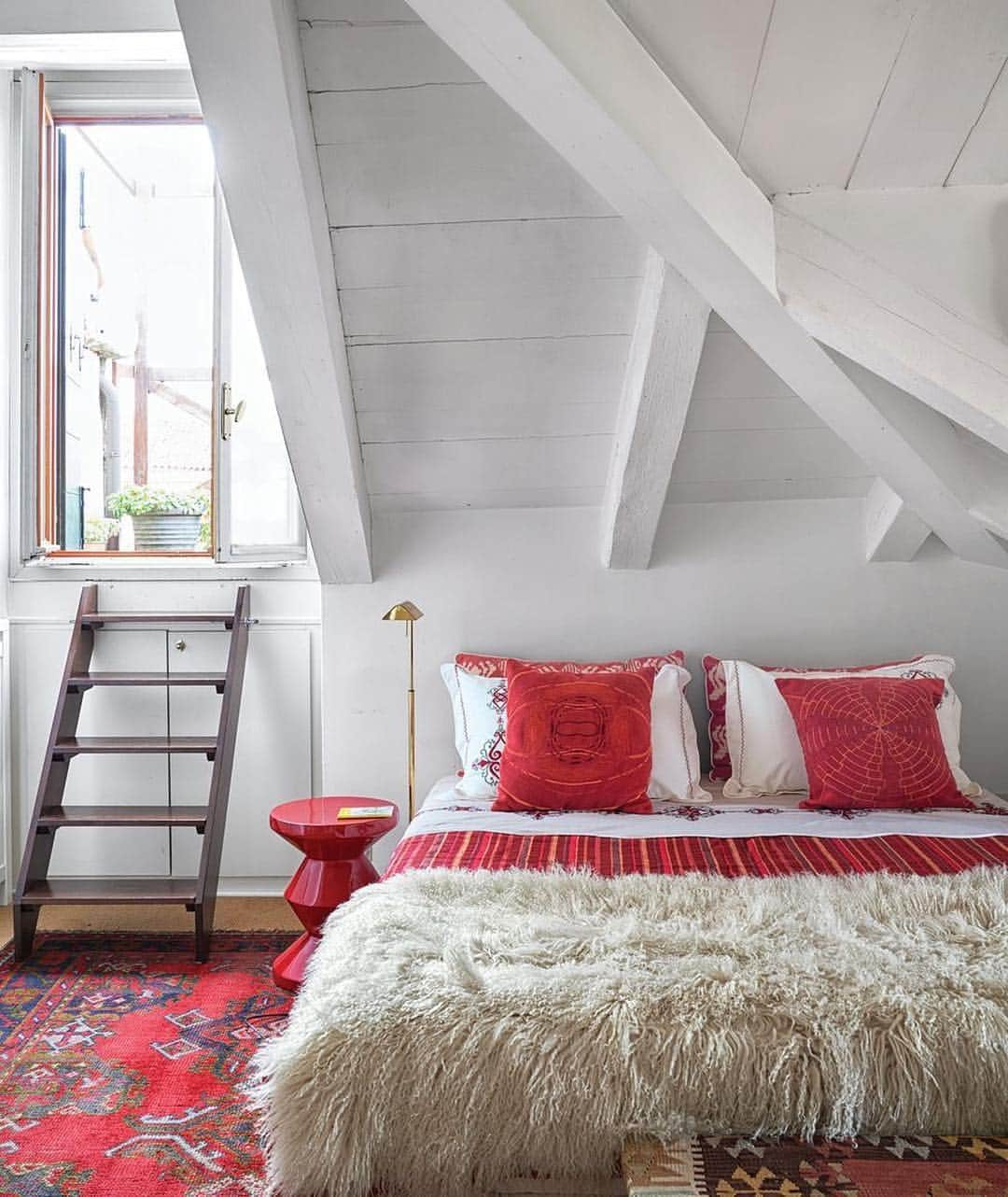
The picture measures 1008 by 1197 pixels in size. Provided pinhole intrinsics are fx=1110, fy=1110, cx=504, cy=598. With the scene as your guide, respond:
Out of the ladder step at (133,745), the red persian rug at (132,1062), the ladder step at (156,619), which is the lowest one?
the red persian rug at (132,1062)

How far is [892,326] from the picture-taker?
1.80m

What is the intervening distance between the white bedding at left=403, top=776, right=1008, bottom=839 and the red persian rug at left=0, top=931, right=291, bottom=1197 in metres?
0.65

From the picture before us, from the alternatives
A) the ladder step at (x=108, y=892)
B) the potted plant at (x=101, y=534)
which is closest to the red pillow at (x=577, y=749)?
the ladder step at (x=108, y=892)

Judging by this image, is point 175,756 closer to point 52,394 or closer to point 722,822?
point 52,394

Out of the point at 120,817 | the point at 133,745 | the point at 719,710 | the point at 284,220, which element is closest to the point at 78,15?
the point at 284,220

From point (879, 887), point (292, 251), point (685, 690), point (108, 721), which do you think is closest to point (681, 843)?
point (879, 887)

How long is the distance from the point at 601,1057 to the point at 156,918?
2.32 m

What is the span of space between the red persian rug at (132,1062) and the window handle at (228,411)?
1.61 metres

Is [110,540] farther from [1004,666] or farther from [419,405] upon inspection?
[1004,666]

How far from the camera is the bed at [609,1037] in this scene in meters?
1.47

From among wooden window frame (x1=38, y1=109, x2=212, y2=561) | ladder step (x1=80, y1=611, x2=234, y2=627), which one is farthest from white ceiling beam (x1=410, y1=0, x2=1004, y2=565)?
wooden window frame (x1=38, y1=109, x2=212, y2=561)

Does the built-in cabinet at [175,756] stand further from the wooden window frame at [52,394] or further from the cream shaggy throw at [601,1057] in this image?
the cream shaggy throw at [601,1057]

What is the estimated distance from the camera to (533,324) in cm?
260

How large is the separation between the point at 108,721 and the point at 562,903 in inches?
85.5
